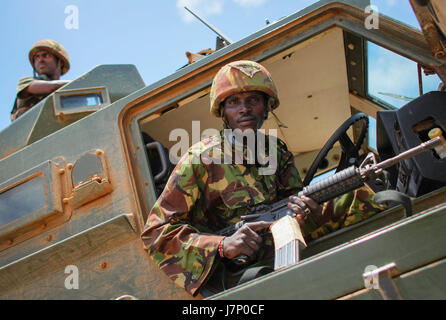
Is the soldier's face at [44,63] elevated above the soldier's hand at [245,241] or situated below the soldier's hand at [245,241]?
above

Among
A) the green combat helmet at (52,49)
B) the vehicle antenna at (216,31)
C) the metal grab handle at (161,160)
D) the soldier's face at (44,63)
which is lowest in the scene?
the metal grab handle at (161,160)

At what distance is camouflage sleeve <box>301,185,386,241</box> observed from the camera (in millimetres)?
2270

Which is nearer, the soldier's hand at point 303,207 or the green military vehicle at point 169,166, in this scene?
the green military vehicle at point 169,166

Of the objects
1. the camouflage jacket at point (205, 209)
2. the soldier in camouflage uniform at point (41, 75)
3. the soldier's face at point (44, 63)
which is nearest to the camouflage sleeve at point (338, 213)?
the camouflage jacket at point (205, 209)

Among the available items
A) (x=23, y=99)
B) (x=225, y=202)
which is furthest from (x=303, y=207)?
(x=23, y=99)

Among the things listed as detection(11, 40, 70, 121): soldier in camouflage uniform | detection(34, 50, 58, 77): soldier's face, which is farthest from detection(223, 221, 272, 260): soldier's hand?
detection(34, 50, 58, 77): soldier's face

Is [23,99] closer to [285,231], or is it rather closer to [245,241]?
[245,241]

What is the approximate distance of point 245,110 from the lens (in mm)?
2715

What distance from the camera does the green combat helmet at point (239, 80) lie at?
8.66 ft

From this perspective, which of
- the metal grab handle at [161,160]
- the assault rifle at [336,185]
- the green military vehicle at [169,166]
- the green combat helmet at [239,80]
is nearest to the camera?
the green military vehicle at [169,166]

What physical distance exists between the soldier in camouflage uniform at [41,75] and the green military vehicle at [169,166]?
19.4 inches

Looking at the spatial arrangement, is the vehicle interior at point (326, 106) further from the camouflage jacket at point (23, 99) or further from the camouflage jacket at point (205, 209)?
the camouflage jacket at point (23, 99)
